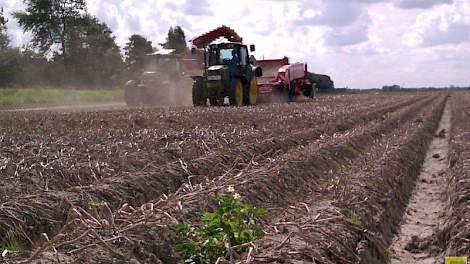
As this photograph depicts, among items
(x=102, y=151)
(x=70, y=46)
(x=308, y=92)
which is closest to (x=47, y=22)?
(x=70, y=46)

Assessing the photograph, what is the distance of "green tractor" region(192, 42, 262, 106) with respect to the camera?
2323cm

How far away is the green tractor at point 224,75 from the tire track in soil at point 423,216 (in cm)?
1085

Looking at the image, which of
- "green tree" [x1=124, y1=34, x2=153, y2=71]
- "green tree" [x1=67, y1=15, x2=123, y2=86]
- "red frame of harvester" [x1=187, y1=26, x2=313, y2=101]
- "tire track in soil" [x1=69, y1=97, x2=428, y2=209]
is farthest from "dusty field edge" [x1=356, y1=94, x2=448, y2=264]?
"green tree" [x1=124, y1=34, x2=153, y2=71]

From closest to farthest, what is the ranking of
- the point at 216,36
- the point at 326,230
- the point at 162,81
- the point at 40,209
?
the point at 326,230, the point at 40,209, the point at 216,36, the point at 162,81

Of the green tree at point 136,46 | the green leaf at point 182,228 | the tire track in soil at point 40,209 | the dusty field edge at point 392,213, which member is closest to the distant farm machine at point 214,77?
the dusty field edge at point 392,213

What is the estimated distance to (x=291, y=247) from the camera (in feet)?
16.8

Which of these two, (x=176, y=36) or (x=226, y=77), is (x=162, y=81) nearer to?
(x=226, y=77)

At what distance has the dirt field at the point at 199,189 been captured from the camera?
17.1 feet

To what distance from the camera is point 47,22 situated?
2142 inches

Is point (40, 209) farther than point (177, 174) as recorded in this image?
No

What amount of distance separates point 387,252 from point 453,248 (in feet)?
2.14

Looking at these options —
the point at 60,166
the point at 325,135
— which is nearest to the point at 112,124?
the point at 325,135

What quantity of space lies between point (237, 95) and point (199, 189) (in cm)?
1697

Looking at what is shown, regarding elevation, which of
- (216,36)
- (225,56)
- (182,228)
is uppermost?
(216,36)
